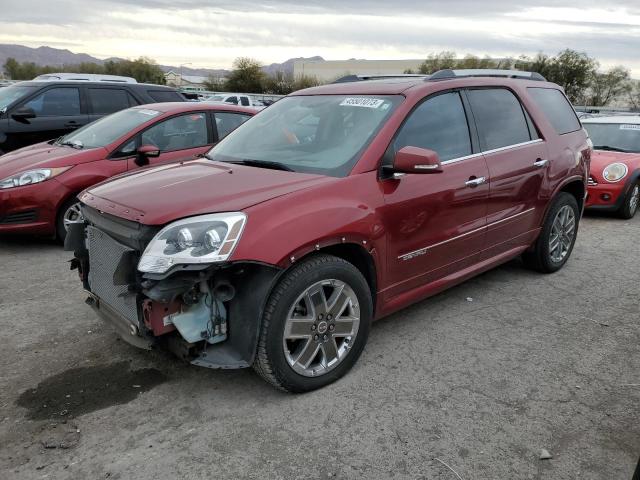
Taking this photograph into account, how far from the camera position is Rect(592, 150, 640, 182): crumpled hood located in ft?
26.1

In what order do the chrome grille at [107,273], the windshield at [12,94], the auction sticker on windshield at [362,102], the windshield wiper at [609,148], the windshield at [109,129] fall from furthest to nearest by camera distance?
1. the windshield wiper at [609,148]
2. the windshield at [12,94]
3. the windshield at [109,129]
4. the auction sticker on windshield at [362,102]
5. the chrome grille at [107,273]

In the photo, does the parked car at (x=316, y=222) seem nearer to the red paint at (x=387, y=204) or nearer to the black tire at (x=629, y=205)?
the red paint at (x=387, y=204)

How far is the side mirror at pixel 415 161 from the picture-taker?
318 cm

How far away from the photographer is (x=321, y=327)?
10.2ft

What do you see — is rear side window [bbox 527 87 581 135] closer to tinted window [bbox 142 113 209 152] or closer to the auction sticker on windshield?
the auction sticker on windshield

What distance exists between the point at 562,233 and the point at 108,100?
22.3ft

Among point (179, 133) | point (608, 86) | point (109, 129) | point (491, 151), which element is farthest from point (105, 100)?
point (608, 86)

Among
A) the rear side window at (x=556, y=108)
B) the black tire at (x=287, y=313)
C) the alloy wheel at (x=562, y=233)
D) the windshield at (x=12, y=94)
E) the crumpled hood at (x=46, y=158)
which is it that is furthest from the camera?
the windshield at (x=12, y=94)

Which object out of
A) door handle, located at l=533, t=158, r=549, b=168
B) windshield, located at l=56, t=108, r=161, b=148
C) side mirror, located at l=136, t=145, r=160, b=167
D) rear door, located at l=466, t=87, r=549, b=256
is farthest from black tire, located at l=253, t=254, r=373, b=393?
windshield, located at l=56, t=108, r=161, b=148

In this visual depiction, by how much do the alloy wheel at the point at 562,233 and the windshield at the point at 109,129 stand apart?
4.59 meters

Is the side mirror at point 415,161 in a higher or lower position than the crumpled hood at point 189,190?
higher

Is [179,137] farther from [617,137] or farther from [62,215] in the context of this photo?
[617,137]

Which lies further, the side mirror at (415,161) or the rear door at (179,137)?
the rear door at (179,137)

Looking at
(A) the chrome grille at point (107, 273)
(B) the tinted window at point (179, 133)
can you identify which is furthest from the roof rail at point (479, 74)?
(B) the tinted window at point (179, 133)
